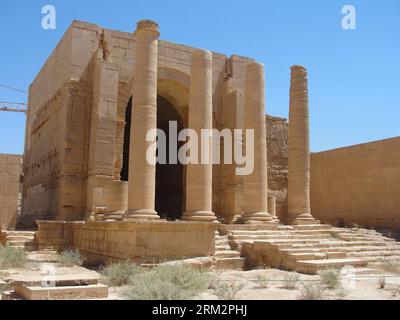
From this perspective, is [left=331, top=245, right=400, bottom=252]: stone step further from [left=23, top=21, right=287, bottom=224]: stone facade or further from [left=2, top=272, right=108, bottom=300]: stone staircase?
[left=2, top=272, right=108, bottom=300]: stone staircase

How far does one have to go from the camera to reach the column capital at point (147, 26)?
1380cm

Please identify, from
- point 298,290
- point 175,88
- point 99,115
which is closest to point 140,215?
point 298,290

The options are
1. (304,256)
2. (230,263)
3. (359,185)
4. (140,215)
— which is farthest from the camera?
(359,185)

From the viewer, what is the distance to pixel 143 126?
13.4m

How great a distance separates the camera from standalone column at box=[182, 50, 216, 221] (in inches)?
575

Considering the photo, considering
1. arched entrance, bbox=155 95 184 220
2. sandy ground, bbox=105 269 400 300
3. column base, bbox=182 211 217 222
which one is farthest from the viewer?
arched entrance, bbox=155 95 184 220

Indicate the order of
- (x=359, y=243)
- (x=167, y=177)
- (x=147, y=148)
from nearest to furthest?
1. (x=147, y=148)
2. (x=359, y=243)
3. (x=167, y=177)

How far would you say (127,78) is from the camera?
18812mm

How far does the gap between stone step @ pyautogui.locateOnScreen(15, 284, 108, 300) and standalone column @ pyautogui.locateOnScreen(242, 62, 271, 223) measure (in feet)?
31.2

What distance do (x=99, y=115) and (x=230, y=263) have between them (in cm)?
779

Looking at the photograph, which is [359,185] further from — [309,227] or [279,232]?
[279,232]

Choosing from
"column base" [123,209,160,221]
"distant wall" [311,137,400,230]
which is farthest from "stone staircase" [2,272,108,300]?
"distant wall" [311,137,400,230]

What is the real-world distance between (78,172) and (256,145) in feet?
22.2
